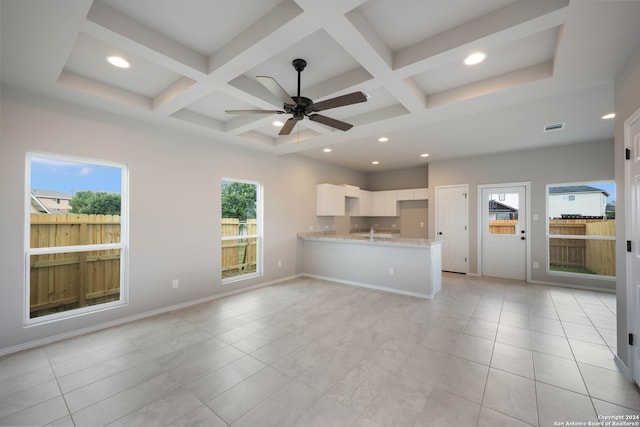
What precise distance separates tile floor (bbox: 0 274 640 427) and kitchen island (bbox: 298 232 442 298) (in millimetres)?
778

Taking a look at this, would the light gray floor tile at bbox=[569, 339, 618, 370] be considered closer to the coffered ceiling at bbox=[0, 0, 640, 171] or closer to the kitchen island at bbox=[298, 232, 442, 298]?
the kitchen island at bbox=[298, 232, 442, 298]

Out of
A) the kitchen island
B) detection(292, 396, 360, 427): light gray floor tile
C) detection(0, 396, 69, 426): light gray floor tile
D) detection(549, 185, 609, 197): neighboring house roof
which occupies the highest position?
detection(549, 185, 609, 197): neighboring house roof

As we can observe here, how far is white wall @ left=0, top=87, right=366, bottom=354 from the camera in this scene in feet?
8.60

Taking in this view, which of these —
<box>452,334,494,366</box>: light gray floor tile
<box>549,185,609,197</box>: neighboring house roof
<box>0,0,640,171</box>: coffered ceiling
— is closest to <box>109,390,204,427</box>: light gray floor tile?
<box>452,334,494,366</box>: light gray floor tile

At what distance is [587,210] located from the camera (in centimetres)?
484

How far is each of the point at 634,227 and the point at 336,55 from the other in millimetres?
2738

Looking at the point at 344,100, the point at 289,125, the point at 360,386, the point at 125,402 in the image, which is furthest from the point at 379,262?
the point at 125,402

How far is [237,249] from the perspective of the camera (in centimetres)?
493

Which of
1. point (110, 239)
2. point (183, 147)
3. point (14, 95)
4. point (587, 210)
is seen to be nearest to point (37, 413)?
point (110, 239)

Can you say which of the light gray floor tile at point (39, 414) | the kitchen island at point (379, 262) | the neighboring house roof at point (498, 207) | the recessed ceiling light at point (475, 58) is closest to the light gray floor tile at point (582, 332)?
the kitchen island at point (379, 262)

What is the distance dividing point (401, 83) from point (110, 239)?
3885mm

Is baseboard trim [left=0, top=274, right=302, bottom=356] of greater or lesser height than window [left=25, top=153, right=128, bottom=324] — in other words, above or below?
below

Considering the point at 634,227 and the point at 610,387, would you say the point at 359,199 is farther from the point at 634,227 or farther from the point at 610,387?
the point at 610,387

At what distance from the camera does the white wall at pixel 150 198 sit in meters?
2.62
